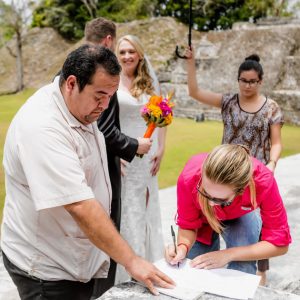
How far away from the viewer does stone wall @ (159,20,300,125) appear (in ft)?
43.1

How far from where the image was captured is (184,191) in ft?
6.89

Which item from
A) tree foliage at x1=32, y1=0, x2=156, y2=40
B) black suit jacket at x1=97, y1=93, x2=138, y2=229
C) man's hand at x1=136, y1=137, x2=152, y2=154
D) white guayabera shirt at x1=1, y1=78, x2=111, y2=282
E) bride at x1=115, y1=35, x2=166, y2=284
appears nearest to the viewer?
white guayabera shirt at x1=1, y1=78, x2=111, y2=282

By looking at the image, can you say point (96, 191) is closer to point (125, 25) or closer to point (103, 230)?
point (103, 230)

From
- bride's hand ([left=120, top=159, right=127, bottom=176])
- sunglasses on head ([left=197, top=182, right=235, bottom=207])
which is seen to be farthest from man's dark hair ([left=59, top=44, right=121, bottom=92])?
bride's hand ([left=120, top=159, right=127, bottom=176])

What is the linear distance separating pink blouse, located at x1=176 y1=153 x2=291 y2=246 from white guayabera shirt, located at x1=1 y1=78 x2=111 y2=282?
0.39 meters

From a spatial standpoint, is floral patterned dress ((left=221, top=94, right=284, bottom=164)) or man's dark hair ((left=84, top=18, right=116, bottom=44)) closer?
man's dark hair ((left=84, top=18, right=116, bottom=44))

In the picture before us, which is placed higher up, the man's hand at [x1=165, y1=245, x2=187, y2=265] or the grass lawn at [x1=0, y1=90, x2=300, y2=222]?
the man's hand at [x1=165, y1=245, x2=187, y2=265]

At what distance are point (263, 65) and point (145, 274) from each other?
522 inches

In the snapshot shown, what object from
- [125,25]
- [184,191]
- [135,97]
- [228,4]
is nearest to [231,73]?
[125,25]

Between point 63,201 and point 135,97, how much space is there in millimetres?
1659

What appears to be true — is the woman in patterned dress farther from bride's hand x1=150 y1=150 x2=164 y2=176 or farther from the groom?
the groom

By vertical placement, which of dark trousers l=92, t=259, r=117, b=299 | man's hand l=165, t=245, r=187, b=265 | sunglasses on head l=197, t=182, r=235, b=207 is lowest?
dark trousers l=92, t=259, r=117, b=299

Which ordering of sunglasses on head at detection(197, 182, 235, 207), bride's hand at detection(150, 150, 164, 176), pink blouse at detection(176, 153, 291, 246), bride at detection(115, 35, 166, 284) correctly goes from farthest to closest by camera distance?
bride's hand at detection(150, 150, 164, 176) → bride at detection(115, 35, 166, 284) → pink blouse at detection(176, 153, 291, 246) → sunglasses on head at detection(197, 182, 235, 207)

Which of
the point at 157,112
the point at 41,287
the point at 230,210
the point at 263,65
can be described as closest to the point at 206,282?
the point at 230,210
